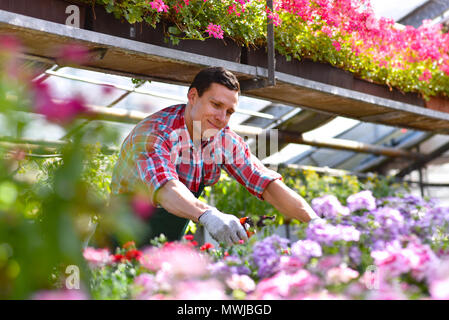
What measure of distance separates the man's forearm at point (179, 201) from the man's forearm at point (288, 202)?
1.51ft

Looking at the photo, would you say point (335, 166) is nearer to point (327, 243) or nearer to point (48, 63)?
point (48, 63)

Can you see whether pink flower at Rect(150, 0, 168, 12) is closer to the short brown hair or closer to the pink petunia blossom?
the short brown hair

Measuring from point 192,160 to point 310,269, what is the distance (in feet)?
3.27

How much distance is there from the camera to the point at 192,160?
1870 mm

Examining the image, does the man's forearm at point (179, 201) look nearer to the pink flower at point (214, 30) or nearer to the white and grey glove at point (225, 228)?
the white and grey glove at point (225, 228)

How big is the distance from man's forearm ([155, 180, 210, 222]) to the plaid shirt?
27 millimetres

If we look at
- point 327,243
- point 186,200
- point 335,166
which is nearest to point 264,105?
point 335,166

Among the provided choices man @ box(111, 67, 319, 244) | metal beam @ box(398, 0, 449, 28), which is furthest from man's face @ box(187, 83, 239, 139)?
metal beam @ box(398, 0, 449, 28)

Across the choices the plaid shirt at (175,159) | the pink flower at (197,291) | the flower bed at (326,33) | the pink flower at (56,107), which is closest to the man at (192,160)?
the plaid shirt at (175,159)

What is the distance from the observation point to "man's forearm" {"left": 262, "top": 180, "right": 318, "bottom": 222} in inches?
70.7

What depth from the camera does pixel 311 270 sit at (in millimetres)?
925

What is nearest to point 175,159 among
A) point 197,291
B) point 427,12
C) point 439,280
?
point 197,291

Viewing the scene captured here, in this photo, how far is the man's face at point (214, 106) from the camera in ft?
5.74
